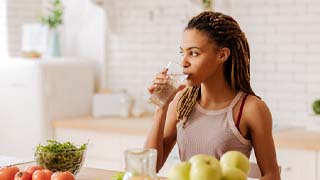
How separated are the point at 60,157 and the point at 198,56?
25.3 inches

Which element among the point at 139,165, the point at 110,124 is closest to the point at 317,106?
the point at 110,124

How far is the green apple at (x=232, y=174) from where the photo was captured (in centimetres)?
185

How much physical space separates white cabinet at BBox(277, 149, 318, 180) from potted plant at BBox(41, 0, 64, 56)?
221cm

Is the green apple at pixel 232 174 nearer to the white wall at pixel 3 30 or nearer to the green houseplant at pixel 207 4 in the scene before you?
the green houseplant at pixel 207 4

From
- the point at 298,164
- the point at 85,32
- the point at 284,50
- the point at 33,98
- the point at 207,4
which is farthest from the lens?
the point at 85,32

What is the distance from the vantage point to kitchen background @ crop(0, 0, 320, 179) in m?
4.46

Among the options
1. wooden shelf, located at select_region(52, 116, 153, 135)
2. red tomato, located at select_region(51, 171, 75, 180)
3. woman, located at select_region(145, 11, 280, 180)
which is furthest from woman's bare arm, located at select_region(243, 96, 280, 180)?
wooden shelf, located at select_region(52, 116, 153, 135)

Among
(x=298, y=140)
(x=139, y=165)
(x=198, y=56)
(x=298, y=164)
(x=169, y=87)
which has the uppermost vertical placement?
(x=198, y=56)

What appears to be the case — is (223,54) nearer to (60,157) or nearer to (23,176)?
(60,157)

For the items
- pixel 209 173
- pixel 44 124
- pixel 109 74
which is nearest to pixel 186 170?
pixel 209 173

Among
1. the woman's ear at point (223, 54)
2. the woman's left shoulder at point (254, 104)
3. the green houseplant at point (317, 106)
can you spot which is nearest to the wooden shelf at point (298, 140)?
the green houseplant at point (317, 106)

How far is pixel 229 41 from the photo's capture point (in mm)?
2738

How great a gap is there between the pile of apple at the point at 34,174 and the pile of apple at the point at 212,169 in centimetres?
51

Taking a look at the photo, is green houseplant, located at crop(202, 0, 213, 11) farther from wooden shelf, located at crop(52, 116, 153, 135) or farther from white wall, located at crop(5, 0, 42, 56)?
white wall, located at crop(5, 0, 42, 56)
